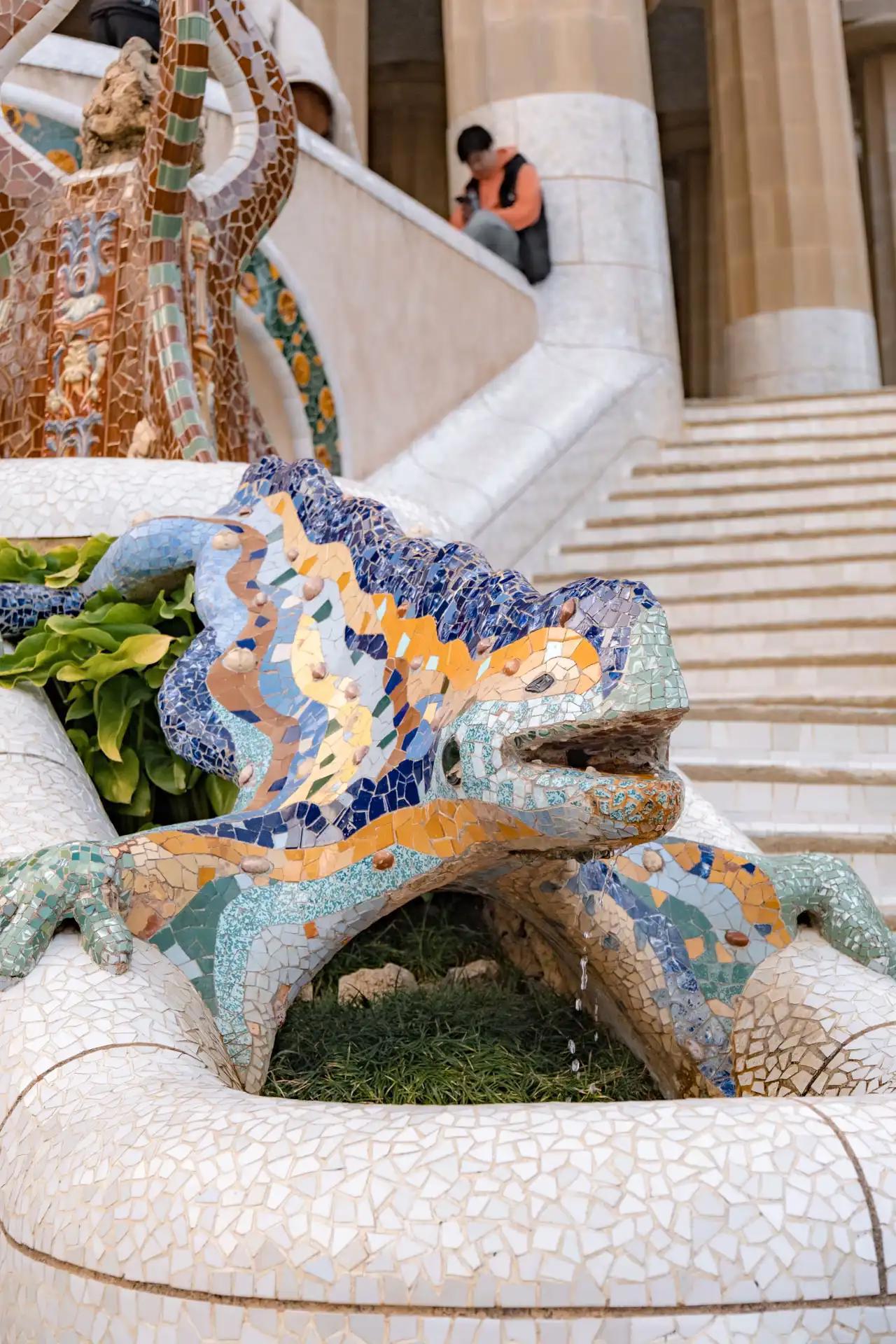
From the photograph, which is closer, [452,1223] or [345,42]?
[452,1223]

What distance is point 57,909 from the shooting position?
6.05ft

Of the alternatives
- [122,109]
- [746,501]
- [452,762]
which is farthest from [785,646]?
[452,762]

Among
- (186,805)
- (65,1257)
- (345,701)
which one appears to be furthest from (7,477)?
(65,1257)

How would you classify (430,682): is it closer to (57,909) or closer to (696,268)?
(57,909)

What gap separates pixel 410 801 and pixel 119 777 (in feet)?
2.83

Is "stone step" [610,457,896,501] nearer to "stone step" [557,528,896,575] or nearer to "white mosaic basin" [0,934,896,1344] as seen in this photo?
"stone step" [557,528,896,575]

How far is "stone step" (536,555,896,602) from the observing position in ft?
18.2

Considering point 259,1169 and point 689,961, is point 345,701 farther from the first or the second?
point 259,1169

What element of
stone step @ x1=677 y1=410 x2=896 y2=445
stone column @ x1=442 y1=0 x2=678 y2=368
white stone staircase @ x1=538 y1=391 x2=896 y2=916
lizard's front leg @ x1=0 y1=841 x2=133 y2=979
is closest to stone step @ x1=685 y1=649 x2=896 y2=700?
white stone staircase @ x1=538 y1=391 x2=896 y2=916

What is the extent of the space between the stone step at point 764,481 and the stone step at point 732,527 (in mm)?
175

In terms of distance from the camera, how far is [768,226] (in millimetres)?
11516

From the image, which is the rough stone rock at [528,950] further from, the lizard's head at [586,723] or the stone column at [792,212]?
the stone column at [792,212]

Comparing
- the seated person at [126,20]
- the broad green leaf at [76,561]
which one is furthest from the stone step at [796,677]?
the seated person at [126,20]

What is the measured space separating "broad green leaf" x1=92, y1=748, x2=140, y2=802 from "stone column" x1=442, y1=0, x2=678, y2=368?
18.9 feet
